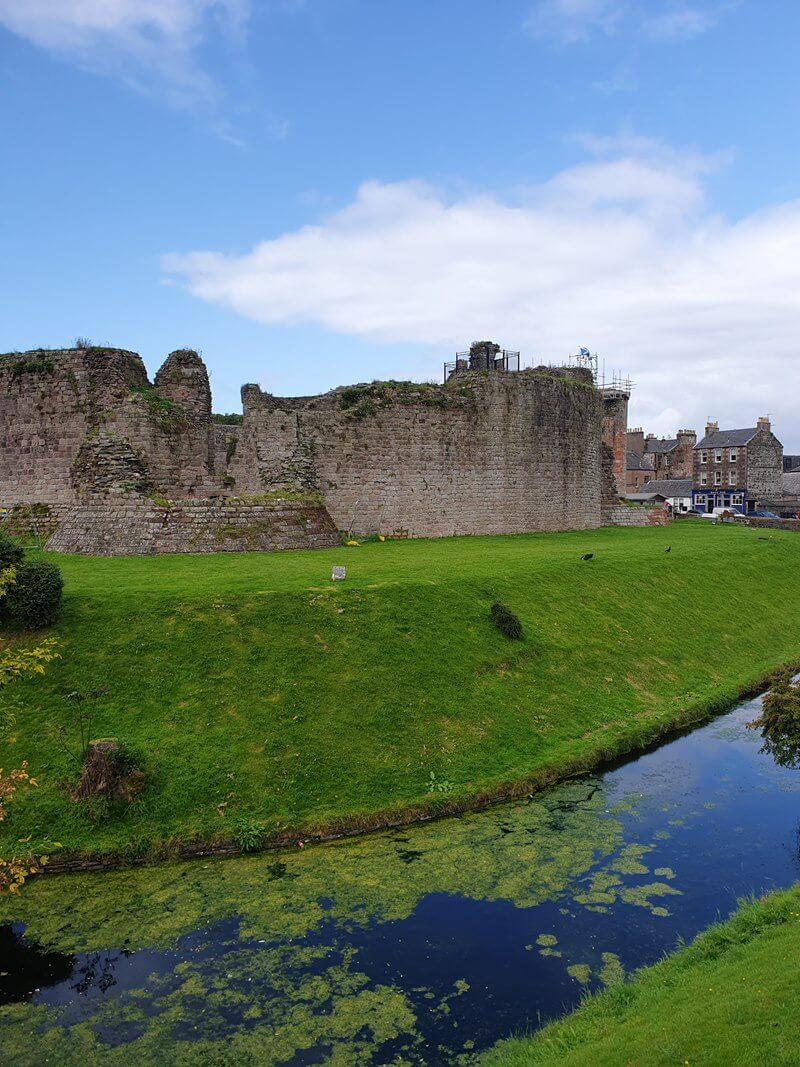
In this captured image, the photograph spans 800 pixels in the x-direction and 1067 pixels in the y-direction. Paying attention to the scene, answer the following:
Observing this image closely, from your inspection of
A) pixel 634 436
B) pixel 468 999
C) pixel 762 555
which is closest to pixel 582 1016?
pixel 468 999

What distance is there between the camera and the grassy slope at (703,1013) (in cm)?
755

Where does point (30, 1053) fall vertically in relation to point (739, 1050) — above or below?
below

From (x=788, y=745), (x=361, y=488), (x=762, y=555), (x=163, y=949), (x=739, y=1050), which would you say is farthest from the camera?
(x=762, y=555)

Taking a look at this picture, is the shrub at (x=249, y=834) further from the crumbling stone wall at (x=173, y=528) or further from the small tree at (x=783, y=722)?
the crumbling stone wall at (x=173, y=528)

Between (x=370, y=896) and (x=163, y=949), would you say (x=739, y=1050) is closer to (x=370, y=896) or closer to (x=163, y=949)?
(x=370, y=896)

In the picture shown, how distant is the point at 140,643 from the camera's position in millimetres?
18094

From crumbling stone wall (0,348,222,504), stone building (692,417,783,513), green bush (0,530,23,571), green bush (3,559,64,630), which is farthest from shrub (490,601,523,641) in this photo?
stone building (692,417,783,513)

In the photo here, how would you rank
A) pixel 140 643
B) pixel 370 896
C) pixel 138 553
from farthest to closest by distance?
pixel 138 553 < pixel 140 643 < pixel 370 896

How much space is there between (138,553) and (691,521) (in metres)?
47.5

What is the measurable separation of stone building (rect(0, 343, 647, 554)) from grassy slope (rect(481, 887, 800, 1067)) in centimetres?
1953

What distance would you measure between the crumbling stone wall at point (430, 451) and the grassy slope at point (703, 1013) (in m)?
24.5

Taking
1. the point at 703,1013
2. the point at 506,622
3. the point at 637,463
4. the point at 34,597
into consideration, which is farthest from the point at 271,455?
the point at 637,463

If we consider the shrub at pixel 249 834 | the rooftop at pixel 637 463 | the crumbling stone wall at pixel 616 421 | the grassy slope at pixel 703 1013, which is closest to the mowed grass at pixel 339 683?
the shrub at pixel 249 834

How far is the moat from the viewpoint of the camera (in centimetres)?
Answer: 958
